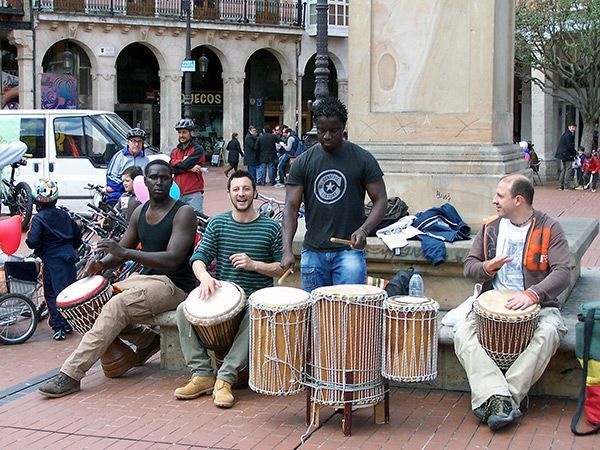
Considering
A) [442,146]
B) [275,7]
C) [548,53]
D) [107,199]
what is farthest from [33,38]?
[442,146]

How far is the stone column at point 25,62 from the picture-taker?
3619 centimetres

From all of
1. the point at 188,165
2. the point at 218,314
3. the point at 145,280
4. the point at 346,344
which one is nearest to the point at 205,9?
the point at 188,165

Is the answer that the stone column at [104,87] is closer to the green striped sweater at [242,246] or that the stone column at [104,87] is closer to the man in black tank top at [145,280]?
the man in black tank top at [145,280]

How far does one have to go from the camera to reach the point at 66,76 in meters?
37.5

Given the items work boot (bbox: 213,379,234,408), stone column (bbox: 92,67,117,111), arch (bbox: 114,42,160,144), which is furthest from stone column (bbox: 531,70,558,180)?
work boot (bbox: 213,379,234,408)

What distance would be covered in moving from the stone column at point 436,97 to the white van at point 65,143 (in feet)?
31.3

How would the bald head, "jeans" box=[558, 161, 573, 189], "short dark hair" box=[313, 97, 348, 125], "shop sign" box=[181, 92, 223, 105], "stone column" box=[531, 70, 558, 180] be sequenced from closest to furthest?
the bald head
"short dark hair" box=[313, 97, 348, 125]
"jeans" box=[558, 161, 573, 189]
"stone column" box=[531, 70, 558, 180]
"shop sign" box=[181, 92, 223, 105]

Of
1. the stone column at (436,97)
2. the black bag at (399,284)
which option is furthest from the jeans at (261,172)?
the black bag at (399,284)

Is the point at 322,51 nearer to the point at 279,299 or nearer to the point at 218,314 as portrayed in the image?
the point at 218,314

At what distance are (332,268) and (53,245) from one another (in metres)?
3.35

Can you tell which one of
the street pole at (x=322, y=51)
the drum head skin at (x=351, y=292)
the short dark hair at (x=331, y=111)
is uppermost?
the street pole at (x=322, y=51)

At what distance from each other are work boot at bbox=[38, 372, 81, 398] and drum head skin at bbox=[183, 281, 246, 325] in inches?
40.3

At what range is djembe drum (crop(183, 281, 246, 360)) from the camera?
6527 mm

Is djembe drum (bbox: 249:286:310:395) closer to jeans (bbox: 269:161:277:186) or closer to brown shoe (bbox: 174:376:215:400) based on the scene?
brown shoe (bbox: 174:376:215:400)
